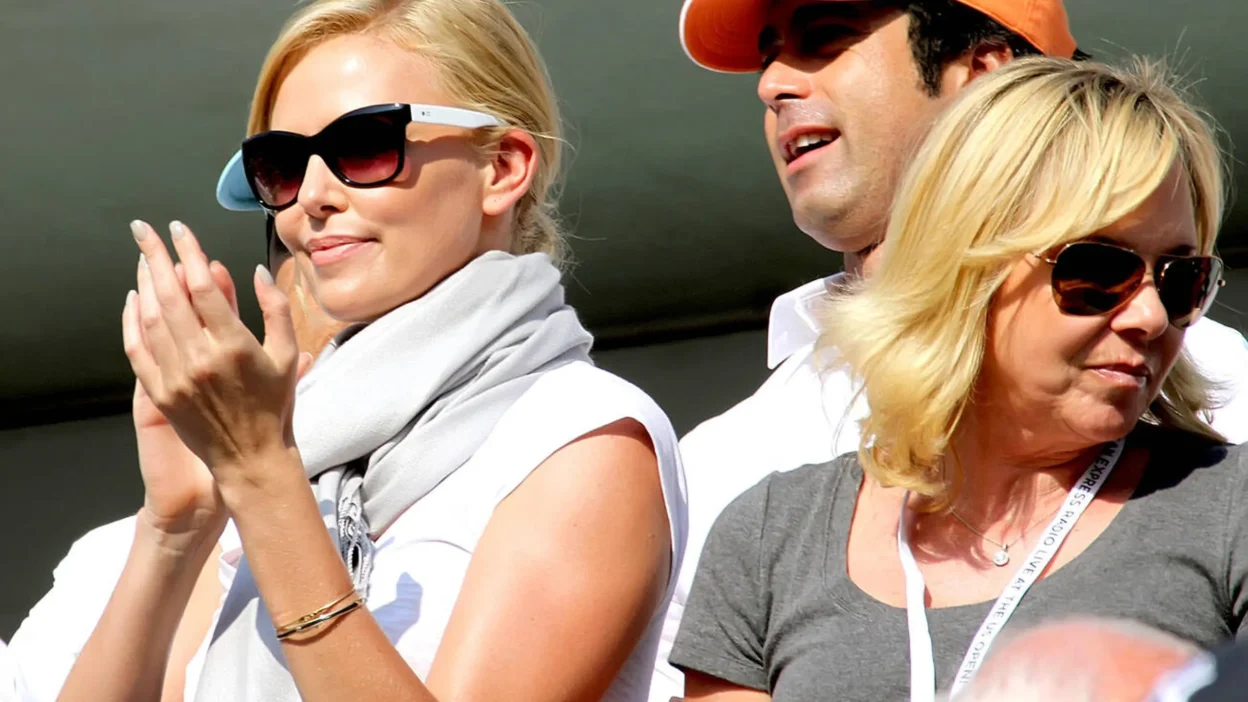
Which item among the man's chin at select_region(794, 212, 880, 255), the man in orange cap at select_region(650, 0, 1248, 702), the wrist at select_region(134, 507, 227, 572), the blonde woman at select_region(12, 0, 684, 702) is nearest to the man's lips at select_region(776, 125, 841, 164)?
the man in orange cap at select_region(650, 0, 1248, 702)

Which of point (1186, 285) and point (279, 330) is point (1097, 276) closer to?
point (1186, 285)

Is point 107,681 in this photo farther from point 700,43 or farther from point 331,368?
point 700,43

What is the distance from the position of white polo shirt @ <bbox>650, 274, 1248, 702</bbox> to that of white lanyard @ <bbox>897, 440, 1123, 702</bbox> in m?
0.62

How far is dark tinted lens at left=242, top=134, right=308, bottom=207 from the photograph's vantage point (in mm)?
2066

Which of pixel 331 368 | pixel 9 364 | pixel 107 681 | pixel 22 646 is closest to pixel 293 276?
pixel 22 646

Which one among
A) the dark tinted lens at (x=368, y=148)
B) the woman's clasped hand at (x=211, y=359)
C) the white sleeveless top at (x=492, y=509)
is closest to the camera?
the woman's clasped hand at (x=211, y=359)

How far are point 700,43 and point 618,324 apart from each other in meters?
1.84

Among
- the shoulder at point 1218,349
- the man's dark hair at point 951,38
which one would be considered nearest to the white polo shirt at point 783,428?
the shoulder at point 1218,349

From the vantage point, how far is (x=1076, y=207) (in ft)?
5.43

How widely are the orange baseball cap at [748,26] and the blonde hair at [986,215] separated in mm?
798

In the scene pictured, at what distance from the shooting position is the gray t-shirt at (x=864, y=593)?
155cm

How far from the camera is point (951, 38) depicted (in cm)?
263

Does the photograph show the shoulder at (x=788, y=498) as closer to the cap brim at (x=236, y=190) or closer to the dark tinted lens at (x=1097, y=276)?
the dark tinted lens at (x=1097, y=276)

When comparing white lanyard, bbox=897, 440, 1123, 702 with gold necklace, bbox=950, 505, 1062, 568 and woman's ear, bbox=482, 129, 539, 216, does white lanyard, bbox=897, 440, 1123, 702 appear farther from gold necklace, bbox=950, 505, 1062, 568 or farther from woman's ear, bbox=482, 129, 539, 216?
woman's ear, bbox=482, 129, 539, 216
